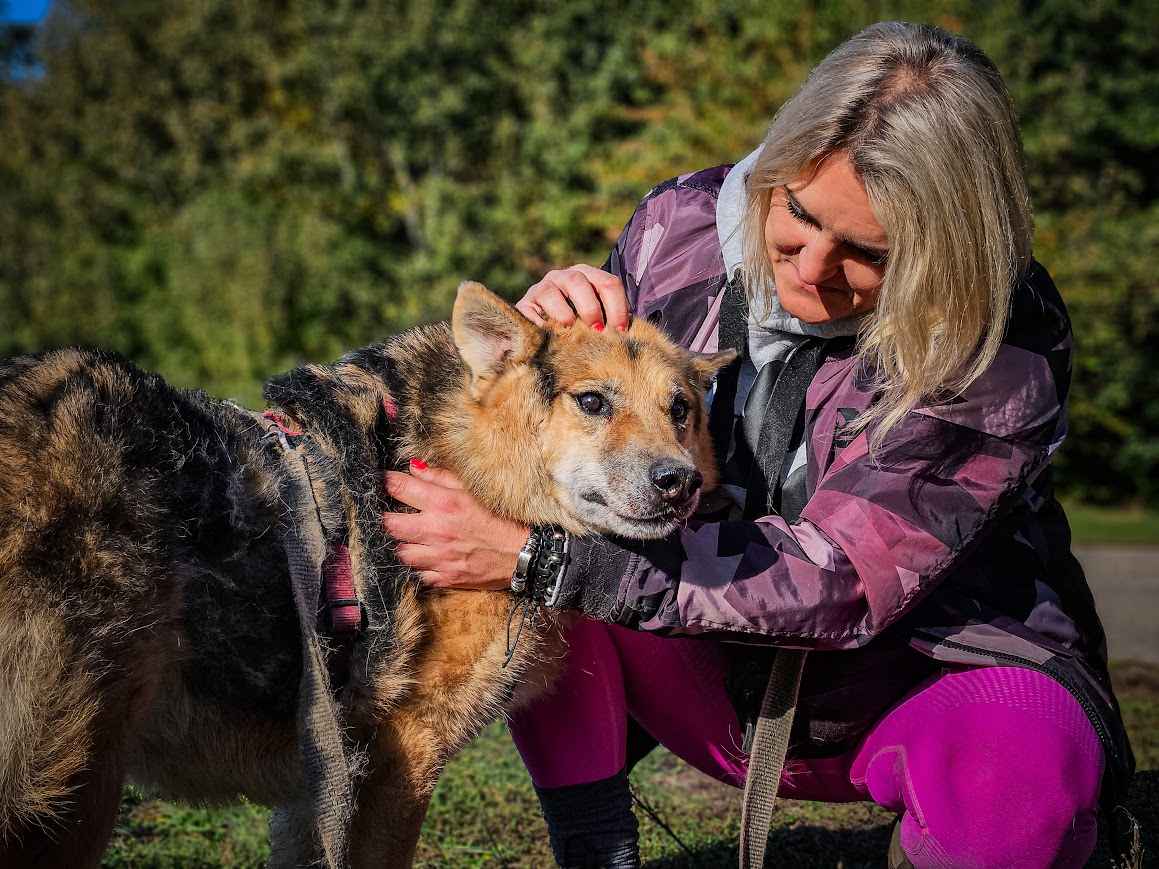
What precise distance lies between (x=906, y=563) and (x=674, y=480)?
2.15ft

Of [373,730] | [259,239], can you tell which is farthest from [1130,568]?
[259,239]

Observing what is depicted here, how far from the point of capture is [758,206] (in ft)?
10.1

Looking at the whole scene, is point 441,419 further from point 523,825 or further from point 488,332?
point 523,825

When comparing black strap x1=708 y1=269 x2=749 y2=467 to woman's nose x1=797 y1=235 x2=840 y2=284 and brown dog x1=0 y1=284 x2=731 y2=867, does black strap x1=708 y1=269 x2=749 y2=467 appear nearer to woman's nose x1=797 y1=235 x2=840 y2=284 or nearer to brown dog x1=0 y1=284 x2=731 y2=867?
brown dog x1=0 y1=284 x2=731 y2=867

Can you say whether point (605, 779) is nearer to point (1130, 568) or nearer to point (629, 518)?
point (629, 518)

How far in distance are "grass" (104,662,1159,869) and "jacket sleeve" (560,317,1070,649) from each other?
127 cm

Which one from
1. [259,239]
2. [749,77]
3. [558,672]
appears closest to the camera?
[558,672]

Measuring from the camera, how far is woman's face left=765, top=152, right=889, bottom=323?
280 cm

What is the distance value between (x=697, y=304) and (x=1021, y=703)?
163 cm

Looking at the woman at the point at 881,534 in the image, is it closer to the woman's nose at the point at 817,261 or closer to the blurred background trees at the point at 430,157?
the woman's nose at the point at 817,261

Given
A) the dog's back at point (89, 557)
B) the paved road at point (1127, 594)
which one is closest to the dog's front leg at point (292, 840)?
the dog's back at point (89, 557)

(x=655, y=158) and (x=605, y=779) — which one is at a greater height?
(x=655, y=158)

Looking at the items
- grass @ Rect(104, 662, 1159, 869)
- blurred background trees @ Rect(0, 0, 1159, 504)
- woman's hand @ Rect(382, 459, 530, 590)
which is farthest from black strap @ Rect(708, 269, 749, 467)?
blurred background trees @ Rect(0, 0, 1159, 504)

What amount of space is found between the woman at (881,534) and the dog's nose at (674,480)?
12cm
